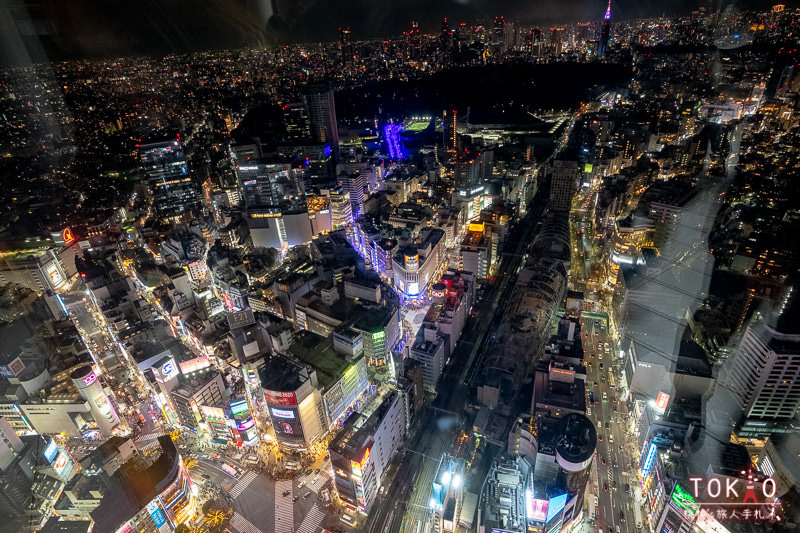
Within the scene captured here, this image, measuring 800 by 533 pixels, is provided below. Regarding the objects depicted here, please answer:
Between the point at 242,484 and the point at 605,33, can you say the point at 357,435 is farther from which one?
the point at 605,33

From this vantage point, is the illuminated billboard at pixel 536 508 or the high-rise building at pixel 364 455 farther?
the high-rise building at pixel 364 455

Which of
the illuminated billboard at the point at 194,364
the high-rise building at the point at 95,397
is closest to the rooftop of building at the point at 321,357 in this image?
the illuminated billboard at the point at 194,364

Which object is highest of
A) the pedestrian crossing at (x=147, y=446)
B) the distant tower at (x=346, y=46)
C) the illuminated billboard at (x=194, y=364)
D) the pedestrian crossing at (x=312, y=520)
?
the distant tower at (x=346, y=46)

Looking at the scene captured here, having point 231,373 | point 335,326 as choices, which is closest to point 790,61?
point 335,326

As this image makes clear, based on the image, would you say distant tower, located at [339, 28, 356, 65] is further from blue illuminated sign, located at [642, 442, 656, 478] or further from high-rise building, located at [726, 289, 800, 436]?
blue illuminated sign, located at [642, 442, 656, 478]

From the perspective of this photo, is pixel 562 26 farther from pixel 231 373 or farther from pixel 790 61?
pixel 231 373

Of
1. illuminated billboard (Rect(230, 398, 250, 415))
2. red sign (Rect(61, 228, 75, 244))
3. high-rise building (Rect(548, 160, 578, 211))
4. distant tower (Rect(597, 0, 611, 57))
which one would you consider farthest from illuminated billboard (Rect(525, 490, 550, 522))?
distant tower (Rect(597, 0, 611, 57))

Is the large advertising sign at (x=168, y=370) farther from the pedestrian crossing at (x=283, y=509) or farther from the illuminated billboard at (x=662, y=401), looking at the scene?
the illuminated billboard at (x=662, y=401)
